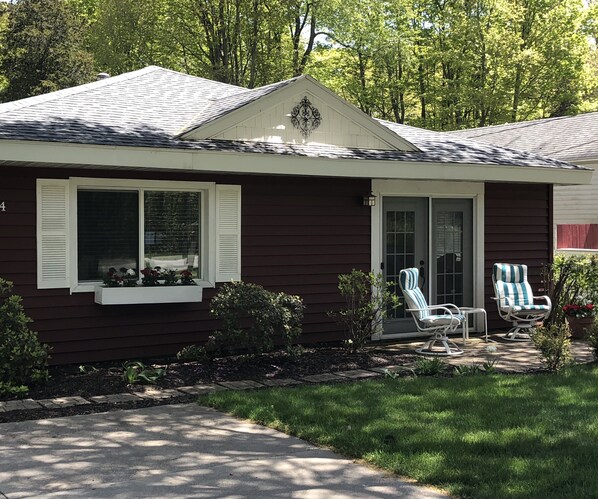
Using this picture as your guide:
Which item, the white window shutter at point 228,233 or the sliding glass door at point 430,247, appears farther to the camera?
the sliding glass door at point 430,247

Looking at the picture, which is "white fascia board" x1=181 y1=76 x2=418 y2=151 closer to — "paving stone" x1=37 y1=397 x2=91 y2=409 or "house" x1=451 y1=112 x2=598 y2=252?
"paving stone" x1=37 y1=397 x2=91 y2=409

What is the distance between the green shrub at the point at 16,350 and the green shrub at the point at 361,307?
12.1 ft

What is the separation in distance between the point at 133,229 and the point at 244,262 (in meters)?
1.43

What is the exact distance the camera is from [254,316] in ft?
28.0

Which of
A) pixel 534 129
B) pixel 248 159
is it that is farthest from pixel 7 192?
pixel 534 129

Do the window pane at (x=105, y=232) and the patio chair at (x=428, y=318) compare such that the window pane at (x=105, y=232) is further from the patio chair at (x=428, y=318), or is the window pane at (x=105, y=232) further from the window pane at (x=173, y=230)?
the patio chair at (x=428, y=318)

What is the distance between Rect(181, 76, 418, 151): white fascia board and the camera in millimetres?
9352

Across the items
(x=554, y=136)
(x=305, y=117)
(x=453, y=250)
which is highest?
(x=554, y=136)

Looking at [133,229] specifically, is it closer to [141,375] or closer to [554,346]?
[141,375]

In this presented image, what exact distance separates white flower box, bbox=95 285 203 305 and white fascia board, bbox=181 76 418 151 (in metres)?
1.72

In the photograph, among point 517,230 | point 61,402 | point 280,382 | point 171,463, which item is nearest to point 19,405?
point 61,402

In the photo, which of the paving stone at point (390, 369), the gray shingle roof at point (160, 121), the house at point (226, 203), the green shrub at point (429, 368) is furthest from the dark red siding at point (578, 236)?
the green shrub at point (429, 368)

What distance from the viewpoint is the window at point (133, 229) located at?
8633mm

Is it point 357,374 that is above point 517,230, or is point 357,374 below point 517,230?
below
